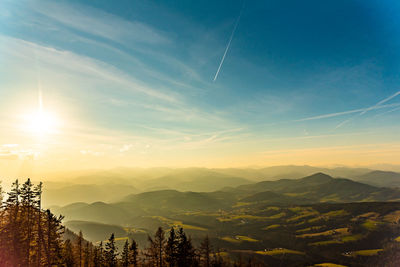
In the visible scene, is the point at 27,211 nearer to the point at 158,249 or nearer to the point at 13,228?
the point at 13,228

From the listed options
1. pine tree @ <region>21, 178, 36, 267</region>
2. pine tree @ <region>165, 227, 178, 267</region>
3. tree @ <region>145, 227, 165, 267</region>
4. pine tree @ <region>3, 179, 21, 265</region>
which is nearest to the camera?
pine tree @ <region>3, 179, 21, 265</region>

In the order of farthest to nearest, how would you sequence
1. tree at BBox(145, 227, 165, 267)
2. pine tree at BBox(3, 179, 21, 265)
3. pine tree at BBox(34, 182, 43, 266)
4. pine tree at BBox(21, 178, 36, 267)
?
tree at BBox(145, 227, 165, 267) → pine tree at BBox(34, 182, 43, 266) → pine tree at BBox(21, 178, 36, 267) → pine tree at BBox(3, 179, 21, 265)

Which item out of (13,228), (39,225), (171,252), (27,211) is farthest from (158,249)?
(13,228)

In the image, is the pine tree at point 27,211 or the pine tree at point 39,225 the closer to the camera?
the pine tree at point 27,211

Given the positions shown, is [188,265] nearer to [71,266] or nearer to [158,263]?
[158,263]

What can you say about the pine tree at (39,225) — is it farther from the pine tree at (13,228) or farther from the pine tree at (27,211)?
the pine tree at (13,228)

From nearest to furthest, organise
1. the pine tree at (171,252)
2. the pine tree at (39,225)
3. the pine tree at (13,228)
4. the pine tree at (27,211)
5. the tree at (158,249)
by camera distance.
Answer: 1. the pine tree at (13,228)
2. the pine tree at (27,211)
3. the pine tree at (39,225)
4. the pine tree at (171,252)
5. the tree at (158,249)

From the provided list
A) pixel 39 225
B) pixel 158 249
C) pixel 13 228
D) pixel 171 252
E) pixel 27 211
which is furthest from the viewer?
pixel 158 249

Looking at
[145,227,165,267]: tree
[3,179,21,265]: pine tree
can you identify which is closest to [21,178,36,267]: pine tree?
[3,179,21,265]: pine tree

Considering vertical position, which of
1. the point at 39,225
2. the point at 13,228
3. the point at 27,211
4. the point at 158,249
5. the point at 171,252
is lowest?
the point at 158,249

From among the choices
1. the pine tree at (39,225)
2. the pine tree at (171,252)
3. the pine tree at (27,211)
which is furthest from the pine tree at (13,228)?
the pine tree at (171,252)

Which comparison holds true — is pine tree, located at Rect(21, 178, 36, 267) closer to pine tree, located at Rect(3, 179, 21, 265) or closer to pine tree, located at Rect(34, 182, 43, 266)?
pine tree, located at Rect(34, 182, 43, 266)

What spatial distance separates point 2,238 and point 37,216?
15.5 ft

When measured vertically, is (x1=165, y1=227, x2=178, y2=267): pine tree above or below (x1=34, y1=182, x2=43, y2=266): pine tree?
below
